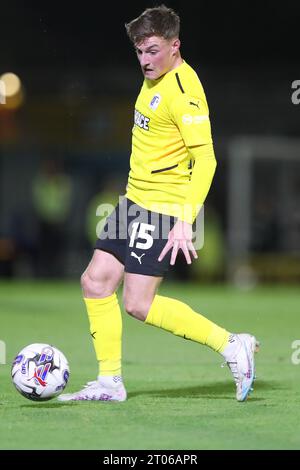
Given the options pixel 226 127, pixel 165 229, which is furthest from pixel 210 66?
pixel 165 229

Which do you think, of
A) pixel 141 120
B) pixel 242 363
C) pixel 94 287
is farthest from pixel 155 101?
pixel 242 363

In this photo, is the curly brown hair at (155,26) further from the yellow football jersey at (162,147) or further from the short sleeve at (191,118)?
the short sleeve at (191,118)

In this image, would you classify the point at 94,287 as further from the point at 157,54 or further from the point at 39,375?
the point at 157,54

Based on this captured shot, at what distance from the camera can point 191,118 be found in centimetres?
609

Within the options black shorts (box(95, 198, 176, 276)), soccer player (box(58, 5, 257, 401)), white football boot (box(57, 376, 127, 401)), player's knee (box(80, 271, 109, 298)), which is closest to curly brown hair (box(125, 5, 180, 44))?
soccer player (box(58, 5, 257, 401))

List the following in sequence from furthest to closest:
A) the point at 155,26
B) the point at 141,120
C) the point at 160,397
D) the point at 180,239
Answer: the point at 160,397 → the point at 141,120 → the point at 155,26 → the point at 180,239

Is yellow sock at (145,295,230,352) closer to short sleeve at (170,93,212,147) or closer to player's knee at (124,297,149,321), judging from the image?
player's knee at (124,297,149,321)

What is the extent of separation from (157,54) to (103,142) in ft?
49.5

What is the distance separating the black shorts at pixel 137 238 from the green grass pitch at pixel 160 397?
778mm

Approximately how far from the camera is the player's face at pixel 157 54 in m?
6.19

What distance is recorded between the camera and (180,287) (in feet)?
61.1

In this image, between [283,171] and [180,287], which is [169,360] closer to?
[180,287]

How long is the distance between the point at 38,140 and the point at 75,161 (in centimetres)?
117

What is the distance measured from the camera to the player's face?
6.19 meters
